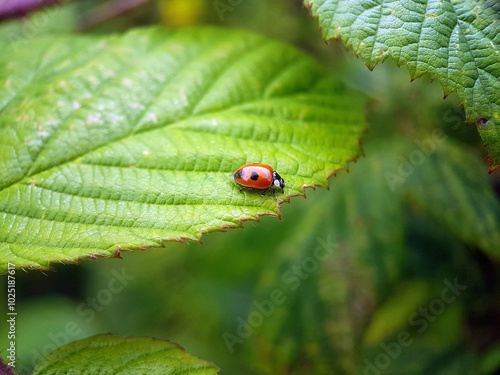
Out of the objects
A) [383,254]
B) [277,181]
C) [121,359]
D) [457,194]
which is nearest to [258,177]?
[277,181]

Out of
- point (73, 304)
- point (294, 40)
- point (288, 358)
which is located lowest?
point (73, 304)

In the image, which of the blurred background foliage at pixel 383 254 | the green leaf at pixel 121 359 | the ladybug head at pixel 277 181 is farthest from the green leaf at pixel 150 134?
the blurred background foliage at pixel 383 254

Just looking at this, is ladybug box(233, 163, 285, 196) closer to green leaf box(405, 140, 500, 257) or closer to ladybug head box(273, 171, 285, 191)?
ladybug head box(273, 171, 285, 191)

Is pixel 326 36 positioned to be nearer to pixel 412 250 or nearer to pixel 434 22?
pixel 434 22

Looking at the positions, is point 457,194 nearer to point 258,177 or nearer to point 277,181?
point 277,181

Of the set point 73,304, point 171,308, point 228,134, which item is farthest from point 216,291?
point 228,134

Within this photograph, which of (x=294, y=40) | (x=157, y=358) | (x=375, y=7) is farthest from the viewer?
(x=294, y=40)

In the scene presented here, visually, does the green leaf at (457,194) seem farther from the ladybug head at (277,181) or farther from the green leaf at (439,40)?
the ladybug head at (277,181)
